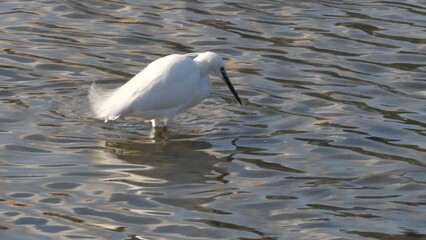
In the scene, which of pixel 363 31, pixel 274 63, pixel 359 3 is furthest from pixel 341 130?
pixel 359 3

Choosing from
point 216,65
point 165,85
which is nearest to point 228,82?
point 216,65

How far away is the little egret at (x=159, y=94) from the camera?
401 inches

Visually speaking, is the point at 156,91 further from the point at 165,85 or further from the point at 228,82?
the point at 228,82

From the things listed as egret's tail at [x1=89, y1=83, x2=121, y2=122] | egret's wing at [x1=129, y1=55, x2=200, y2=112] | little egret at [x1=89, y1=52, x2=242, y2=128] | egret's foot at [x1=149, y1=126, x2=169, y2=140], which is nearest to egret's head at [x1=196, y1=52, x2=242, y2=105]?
little egret at [x1=89, y1=52, x2=242, y2=128]

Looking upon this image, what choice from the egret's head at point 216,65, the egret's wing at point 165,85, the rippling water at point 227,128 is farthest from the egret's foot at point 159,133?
the egret's head at point 216,65

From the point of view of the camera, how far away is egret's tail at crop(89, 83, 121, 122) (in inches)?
400

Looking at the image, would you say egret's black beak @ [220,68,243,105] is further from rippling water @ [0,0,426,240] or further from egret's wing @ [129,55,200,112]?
egret's wing @ [129,55,200,112]

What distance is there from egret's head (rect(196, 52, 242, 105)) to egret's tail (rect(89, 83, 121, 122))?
2.71 ft

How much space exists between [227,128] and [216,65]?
0.62 meters

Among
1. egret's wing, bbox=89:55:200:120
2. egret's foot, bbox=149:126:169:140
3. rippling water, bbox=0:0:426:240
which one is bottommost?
egret's foot, bbox=149:126:169:140

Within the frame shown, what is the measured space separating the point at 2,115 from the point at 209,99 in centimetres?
196

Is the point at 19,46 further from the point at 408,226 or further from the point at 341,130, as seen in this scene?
the point at 408,226

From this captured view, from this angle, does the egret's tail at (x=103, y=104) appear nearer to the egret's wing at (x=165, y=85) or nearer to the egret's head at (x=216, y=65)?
the egret's wing at (x=165, y=85)

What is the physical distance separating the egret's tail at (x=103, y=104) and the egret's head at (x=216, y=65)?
2.71 ft
